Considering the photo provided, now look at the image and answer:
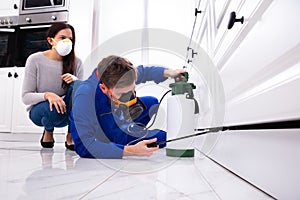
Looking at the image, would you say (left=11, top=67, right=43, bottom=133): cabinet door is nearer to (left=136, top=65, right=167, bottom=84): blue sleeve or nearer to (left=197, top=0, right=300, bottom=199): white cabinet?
(left=136, top=65, right=167, bottom=84): blue sleeve

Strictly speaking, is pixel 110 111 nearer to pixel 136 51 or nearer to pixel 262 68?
pixel 262 68

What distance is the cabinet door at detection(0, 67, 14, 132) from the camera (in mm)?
2660

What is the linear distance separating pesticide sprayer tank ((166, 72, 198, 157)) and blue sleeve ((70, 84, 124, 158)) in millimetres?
255

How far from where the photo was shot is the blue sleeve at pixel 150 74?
52.1 inches

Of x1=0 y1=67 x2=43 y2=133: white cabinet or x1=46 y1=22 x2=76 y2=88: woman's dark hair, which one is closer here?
x1=46 y1=22 x2=76 y2=88: woman's dark hair

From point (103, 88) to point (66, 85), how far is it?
2.14 feet

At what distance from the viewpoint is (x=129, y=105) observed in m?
1.19

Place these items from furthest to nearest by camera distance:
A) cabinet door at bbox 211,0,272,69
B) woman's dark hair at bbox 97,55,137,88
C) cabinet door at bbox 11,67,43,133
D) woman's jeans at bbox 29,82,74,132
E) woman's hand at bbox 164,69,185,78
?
cabinet door at bbox 11,67,43,133 → woman's jeans at bbox 29,82,74,132 → woman's hand at bbox 164,69,185,78 → woman's dark hair at bbox 97,55,137,88 → cabinet door at bbox 211,0,272,69

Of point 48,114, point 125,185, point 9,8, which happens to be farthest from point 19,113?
point 125,185

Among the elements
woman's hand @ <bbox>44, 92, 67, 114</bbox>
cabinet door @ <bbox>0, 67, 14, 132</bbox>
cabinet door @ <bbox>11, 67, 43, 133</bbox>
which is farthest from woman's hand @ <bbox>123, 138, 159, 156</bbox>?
cabinet door @ <bbox>0, 67, 14, 132</bbox>

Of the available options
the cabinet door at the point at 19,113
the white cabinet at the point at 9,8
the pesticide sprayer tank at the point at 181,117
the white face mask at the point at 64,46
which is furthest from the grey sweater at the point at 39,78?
the white cabinet at the point at 9,8

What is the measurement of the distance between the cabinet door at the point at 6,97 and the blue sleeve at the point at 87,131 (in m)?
1.99

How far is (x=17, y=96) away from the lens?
266 cm

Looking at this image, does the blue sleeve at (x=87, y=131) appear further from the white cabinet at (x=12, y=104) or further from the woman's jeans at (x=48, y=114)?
the white cabinet at (x=12, y=104)
